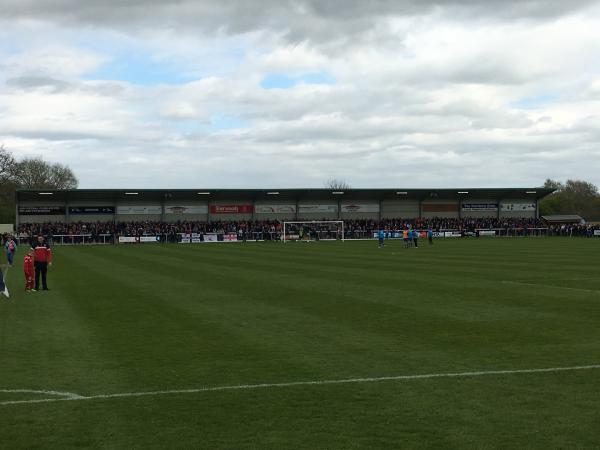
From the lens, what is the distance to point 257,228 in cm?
8406

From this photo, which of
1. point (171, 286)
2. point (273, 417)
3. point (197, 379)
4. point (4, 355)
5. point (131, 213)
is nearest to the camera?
point (273, 417)

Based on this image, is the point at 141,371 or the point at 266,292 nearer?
the point at 141,371

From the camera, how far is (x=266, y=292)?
70.9 ft

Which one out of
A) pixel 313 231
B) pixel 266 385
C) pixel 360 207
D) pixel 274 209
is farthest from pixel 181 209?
pixel 266 385

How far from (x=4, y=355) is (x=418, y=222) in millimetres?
79833

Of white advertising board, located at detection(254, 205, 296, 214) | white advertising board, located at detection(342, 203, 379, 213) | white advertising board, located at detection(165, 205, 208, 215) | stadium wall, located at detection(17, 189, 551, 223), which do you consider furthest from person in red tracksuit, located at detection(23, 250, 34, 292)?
white advertising board, located at detection(342, 203, 379, 213)

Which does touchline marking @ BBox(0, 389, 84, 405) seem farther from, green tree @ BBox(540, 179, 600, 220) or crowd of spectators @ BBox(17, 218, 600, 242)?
green tree @ BBox(540, 179, 600, 220)

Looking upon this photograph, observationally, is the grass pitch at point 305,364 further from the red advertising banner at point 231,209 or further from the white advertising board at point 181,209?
the red advertising banner at point 231,209

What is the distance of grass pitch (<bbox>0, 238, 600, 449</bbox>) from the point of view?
7.31m

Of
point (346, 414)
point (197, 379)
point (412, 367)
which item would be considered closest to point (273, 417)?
point (346, 414)

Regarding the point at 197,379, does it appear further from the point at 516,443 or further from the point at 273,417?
the point at 516,443

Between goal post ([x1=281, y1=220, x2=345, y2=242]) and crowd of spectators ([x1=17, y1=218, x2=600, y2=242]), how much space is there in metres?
0.27

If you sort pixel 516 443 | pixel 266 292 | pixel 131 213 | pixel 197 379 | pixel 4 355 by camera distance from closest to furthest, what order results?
pixel 516 443, pixel 197 379, pixel 4 355, pixel 266 292, pixel 131 213

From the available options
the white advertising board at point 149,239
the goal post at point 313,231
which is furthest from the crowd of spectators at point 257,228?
the white advertising board at point 149,239
